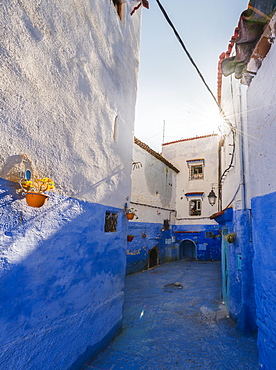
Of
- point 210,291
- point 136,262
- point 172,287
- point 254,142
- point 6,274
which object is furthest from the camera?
point 136,262

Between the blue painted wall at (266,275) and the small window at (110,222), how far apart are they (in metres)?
3.45

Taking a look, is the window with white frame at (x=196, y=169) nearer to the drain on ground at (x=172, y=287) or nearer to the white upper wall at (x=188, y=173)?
the white upper wall at (x=188, y=173)

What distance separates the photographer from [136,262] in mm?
14305

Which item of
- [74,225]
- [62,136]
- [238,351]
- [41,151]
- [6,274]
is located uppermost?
[62,136]

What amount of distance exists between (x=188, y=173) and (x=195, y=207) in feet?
11.1

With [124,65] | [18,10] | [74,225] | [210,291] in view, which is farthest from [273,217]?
[210,291]

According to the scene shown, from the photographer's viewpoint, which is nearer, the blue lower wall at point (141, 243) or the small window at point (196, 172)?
the blue lower wall at point (141, 243)

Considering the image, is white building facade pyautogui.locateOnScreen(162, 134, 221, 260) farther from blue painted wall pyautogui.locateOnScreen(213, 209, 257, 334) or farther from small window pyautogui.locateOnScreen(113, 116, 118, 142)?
small window pyautogui.locateOnScreen(113, 116, 118, 142)

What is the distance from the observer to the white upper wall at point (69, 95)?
3.11 meters

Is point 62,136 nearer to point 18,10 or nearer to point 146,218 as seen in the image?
point 18,10

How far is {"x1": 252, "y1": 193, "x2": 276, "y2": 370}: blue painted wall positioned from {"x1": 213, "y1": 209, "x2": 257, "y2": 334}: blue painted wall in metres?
2.45

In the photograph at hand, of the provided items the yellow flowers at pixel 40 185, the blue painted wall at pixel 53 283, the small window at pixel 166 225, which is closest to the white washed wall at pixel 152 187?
the small window at pixel 166 225

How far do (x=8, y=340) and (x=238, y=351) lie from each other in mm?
4948

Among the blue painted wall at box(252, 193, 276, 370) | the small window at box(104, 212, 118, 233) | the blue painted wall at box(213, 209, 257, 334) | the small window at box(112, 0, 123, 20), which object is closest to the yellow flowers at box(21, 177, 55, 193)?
the small window at box(104, 212, 118, 233)
